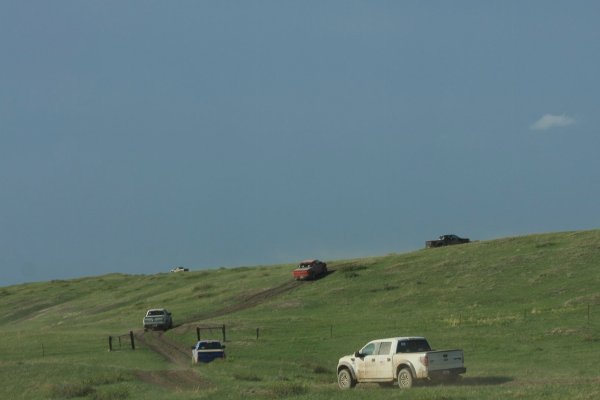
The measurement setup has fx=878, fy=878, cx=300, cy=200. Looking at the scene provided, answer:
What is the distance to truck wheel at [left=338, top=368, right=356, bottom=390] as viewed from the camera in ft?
119

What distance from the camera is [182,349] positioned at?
61.3 meters

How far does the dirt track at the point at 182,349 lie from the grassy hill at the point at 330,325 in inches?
6.4

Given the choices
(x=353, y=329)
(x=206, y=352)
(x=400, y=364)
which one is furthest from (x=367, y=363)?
(x=353, y=329)

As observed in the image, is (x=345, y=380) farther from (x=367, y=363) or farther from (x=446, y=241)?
(x=446, y=241)

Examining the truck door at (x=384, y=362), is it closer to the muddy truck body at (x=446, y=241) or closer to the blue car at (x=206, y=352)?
the blue car at (x=206, y=352)

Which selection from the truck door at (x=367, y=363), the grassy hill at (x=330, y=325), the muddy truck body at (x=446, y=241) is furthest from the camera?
the muddy truck body at (x=446, y=241)

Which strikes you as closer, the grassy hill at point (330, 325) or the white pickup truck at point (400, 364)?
the white pickup truck at point (400, 364)

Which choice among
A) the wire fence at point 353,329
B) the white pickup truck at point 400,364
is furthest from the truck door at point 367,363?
the wire fence at point 353,329

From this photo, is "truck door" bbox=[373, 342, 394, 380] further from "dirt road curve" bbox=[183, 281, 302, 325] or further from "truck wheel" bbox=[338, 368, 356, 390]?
"dirt road curve" bbox=[183, 281, 302, 325]

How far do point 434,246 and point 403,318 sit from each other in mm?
47285

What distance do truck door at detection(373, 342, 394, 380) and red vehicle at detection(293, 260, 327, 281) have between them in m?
59.8

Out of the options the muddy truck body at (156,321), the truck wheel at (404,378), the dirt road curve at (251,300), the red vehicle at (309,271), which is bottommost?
the truck wheel at (404,378)

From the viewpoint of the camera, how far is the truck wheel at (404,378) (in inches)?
1330

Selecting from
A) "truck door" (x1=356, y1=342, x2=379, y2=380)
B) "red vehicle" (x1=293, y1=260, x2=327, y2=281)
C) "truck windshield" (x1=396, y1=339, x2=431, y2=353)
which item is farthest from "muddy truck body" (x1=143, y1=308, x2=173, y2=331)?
"truck windshield" (x1=396, y1=339, x2=431, y2=353)
